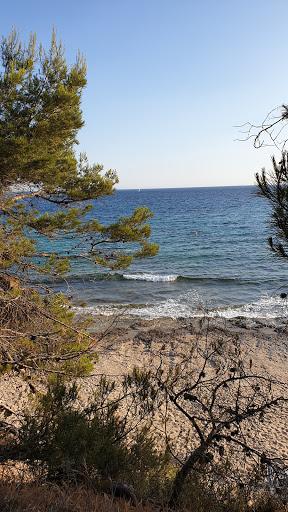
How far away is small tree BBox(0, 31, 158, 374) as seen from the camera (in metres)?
7.34

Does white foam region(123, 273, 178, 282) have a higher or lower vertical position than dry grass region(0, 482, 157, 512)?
lower

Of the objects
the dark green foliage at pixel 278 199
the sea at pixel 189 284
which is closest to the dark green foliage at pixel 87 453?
the dark green foliage at pixel 278 199

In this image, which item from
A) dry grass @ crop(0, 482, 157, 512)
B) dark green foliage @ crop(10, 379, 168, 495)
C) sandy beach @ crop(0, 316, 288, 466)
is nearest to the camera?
dry grass @ crop(0, 482, 157, 512)

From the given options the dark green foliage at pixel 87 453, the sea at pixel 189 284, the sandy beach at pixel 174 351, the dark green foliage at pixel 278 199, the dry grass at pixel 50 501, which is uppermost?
the dark green foliage at pixel 278 199

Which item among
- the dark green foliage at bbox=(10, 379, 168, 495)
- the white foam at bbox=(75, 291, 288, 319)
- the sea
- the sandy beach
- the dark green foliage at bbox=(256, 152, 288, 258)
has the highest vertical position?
the dark green foliage at bbox=(256, 152, 288, 258)

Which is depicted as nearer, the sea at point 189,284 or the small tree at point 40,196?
the small tree at point 40,196

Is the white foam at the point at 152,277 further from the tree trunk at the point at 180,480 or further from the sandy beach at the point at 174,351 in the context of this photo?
the tree trunk at the point at 180,480

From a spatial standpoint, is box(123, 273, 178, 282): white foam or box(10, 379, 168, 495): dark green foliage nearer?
box(10, 379, 168, 495): dark green foliage

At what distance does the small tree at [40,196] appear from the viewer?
7336 millimetres

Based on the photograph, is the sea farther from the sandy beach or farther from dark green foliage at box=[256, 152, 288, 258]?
dark green foliage at box=[256, 152, 288, 258]

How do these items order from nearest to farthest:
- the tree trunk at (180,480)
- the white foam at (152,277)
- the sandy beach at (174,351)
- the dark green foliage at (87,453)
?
the tree trunk at (180,480), the dark green foliage at (87,453), the sandy beach at (174,351), the white foam at (152,277)

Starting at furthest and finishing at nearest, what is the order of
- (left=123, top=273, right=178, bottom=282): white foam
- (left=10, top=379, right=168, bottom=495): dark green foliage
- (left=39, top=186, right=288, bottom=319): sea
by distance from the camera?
(left=123, top=273, right=178, bottom=282): white foam, (left=39, top=186, right=288, bottom=319): sea, (left=10, top=379, right=168, bottom=495): dark green foliage

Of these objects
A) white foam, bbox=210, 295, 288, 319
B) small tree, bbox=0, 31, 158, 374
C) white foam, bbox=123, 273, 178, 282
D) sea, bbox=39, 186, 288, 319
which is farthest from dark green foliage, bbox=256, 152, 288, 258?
white foam, bbox=123, 273, 178, 282

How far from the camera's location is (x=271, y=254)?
13.1 feet
